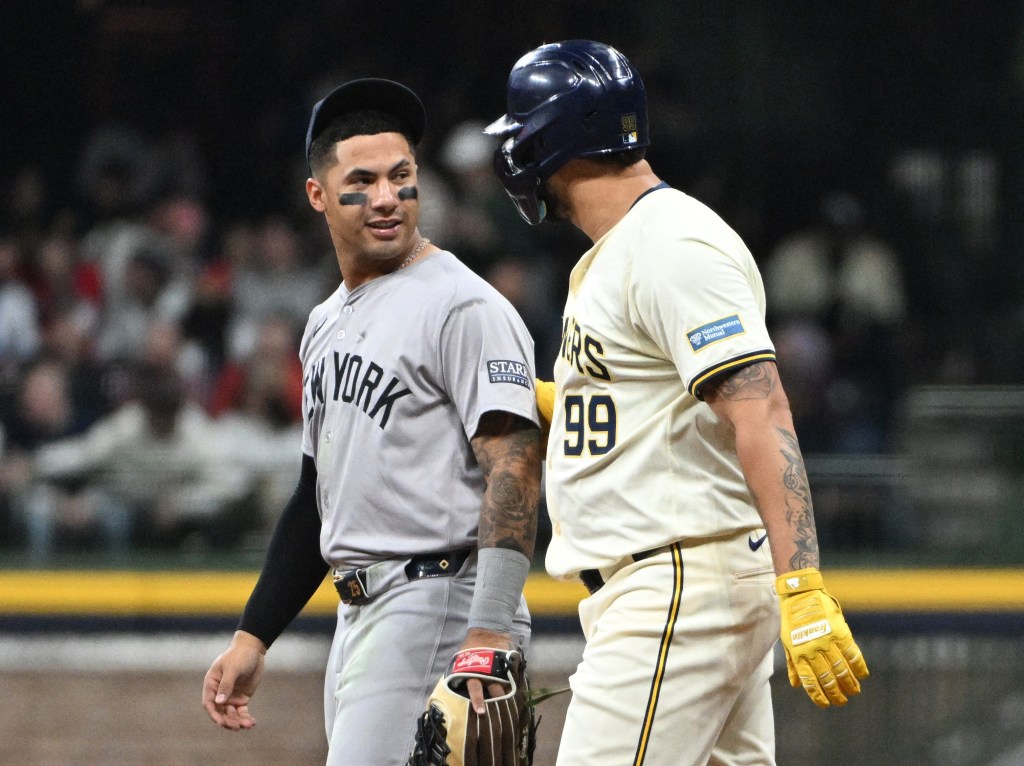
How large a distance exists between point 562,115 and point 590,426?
51cm

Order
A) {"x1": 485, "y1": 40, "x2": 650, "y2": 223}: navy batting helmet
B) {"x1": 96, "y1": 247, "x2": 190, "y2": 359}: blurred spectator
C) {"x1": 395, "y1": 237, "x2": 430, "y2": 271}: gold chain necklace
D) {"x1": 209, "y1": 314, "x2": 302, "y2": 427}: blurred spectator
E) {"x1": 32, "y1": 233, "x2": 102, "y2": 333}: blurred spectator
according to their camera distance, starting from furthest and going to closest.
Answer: {"x1": 32, "y1": 233, "x2": 102, "y2": 333}: blurred spectator → {"x1": 96, "y1": 247, "x2": 190, "y2": 359}: blurred spectator → {"x1": 209, "y1": 314, "x2": 302, "y2": 427}: blurred spectator → {"x1": 395, "y1": 237, "x2": 430, "y2": 271}: gold chain necklace → {"x1": 485, "y1": 40, "x2": 650, "y2": 223}: navy batting helmet

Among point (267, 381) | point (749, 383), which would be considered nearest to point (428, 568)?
point (749, 383)

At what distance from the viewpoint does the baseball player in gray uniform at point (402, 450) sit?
2.54 m


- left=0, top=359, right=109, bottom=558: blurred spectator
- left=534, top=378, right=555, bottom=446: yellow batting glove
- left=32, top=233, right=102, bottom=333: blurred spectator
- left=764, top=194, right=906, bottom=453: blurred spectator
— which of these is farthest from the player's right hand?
left=32, top=233, right=102, bottom=333: blurred spectator

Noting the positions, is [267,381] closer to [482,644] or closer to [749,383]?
[482,644]

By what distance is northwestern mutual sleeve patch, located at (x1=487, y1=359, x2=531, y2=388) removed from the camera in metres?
2.58

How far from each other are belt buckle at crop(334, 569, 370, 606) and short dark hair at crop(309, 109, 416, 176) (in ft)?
2.47

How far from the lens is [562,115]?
2455mm

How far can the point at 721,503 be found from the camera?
2.30 m

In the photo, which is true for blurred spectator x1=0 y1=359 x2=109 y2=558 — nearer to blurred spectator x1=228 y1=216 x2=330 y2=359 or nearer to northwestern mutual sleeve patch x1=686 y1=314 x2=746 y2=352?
blurred spectator x1=228 y1=216 x2=330 y2=359

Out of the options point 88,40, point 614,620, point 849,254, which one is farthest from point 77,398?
point 614,620

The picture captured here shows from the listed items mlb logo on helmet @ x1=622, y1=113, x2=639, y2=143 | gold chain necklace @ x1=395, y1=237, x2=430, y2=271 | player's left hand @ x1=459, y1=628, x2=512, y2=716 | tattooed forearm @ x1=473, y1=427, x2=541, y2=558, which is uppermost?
mlb logo on helmet @ x1=622, y1=113, x2=639, y2=143

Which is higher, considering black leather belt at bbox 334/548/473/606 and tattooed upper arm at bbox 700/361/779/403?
tattooed upper arm at bbox 700/361/779/403

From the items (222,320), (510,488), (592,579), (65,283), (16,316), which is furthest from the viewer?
(65,283)
